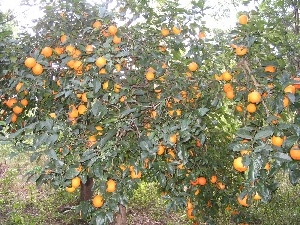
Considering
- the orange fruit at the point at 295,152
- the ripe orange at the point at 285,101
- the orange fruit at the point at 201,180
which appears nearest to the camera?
the orange fruit at the point at 295,152

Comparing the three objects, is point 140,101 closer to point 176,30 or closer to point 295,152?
point 176,30

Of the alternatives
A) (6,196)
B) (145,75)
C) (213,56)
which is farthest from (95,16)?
(6,196)

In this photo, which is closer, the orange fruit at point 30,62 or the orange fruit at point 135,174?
the orange fruit at point 135,174

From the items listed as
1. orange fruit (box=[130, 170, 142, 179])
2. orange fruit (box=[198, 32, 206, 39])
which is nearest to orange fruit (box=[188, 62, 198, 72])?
A: orange fruit (box=[198, 32, 206, 39])

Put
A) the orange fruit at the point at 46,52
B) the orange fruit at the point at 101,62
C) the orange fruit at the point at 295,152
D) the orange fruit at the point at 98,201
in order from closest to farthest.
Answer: the orange fruit at the point at 295,152, the orange fruit at the point at 98,201, the orange fruit at the point at 101,62, the orange fruit at the point at 46,52

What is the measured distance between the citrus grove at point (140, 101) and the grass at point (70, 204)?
2476mm

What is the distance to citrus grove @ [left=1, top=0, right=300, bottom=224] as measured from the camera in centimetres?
163

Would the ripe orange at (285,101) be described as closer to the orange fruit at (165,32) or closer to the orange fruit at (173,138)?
the orange fruit at (173,138)

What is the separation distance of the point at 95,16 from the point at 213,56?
91 centimetres

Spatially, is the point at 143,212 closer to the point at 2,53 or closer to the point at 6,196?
the point at 6,196

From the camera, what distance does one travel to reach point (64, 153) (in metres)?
1.73

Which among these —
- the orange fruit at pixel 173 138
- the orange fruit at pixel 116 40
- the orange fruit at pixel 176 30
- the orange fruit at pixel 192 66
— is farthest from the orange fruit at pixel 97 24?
the orange fruit at pixel 173 138

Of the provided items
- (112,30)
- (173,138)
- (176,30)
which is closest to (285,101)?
(173,138)

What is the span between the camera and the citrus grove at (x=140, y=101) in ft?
5.36
